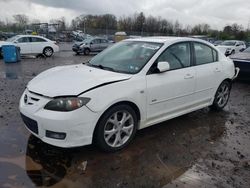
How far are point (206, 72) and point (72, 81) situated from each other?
274cm

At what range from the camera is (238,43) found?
24.7m

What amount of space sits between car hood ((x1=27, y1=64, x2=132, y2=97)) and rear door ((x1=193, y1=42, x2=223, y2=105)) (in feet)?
5.61

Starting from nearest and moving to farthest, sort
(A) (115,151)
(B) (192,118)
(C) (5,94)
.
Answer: (A) (115,151) → (B) (192,118) → (C) (5,94)

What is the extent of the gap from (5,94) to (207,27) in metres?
78.6

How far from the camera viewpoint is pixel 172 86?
4324 millimetres

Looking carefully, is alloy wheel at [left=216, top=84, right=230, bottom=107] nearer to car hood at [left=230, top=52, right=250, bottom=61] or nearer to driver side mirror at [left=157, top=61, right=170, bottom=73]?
driver side mirror at [left=157, top=61, right=170, bottom=73]

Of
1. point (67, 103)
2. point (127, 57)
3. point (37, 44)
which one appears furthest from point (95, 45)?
point (67, 103)

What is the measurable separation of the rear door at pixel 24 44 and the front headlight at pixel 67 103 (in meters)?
15.3

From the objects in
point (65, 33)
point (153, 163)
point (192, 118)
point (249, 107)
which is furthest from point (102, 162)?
point (65, 33)

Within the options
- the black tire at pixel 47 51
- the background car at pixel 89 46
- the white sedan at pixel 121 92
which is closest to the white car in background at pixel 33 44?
the black tire at pixel 47 51

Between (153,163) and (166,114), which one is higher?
(166,114)

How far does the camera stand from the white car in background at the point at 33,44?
17156 mm

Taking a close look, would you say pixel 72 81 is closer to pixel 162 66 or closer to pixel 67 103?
pixel 67 103

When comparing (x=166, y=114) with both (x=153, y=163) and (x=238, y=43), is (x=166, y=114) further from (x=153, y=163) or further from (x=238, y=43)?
(x=238, y=43)
